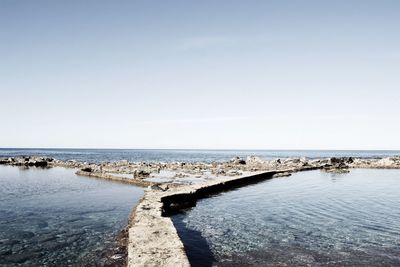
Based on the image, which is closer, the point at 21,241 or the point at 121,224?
the point at 21,241

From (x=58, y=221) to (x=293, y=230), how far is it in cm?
1080

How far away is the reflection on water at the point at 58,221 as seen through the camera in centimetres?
1077

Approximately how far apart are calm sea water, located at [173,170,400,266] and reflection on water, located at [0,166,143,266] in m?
3.58

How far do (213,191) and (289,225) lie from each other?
10194 mm

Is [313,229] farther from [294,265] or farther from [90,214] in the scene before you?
[90,214]

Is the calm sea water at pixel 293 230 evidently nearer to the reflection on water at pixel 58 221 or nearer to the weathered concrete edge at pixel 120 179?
the reflection on water at pixel 58 221

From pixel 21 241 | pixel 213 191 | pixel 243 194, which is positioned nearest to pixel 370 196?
pixel 243 194

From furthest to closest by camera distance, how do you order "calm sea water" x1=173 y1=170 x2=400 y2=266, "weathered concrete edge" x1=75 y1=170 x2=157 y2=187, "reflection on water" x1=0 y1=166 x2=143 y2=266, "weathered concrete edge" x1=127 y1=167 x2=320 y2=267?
1. "weathered concrete edge" x1=75 y1=170 x2=157 y2=187
2. "reflection on water" x1=0 y1=166 x2=143 y2=266
3. "calm sea water" x1=173 y1=170 x2=400 y2=266
4. "weathered concrete edge" x1=127 y1=167 x2=320 y2=267

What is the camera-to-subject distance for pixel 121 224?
1471 centimetres

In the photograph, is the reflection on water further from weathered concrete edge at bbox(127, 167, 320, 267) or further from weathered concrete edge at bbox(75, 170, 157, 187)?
weathered concrete edge at bbox(75, 170, 157, 187)

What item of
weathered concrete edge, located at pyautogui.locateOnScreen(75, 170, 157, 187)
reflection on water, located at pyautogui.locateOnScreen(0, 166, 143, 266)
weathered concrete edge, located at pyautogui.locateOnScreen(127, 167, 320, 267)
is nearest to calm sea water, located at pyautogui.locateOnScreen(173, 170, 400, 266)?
weathered concrete edge, located at pyautogui.locateOnScreen(127, 167, 320, 267)

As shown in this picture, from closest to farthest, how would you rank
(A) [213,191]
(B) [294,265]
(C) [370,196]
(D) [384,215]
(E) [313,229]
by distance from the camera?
(B) [294,265] → (E) [313,229] → (D) [384,215] → (C) [370,196] → (A) [213,191]

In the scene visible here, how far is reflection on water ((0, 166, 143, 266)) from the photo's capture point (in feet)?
35.3

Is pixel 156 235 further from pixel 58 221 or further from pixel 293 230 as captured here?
pixel 58 221
